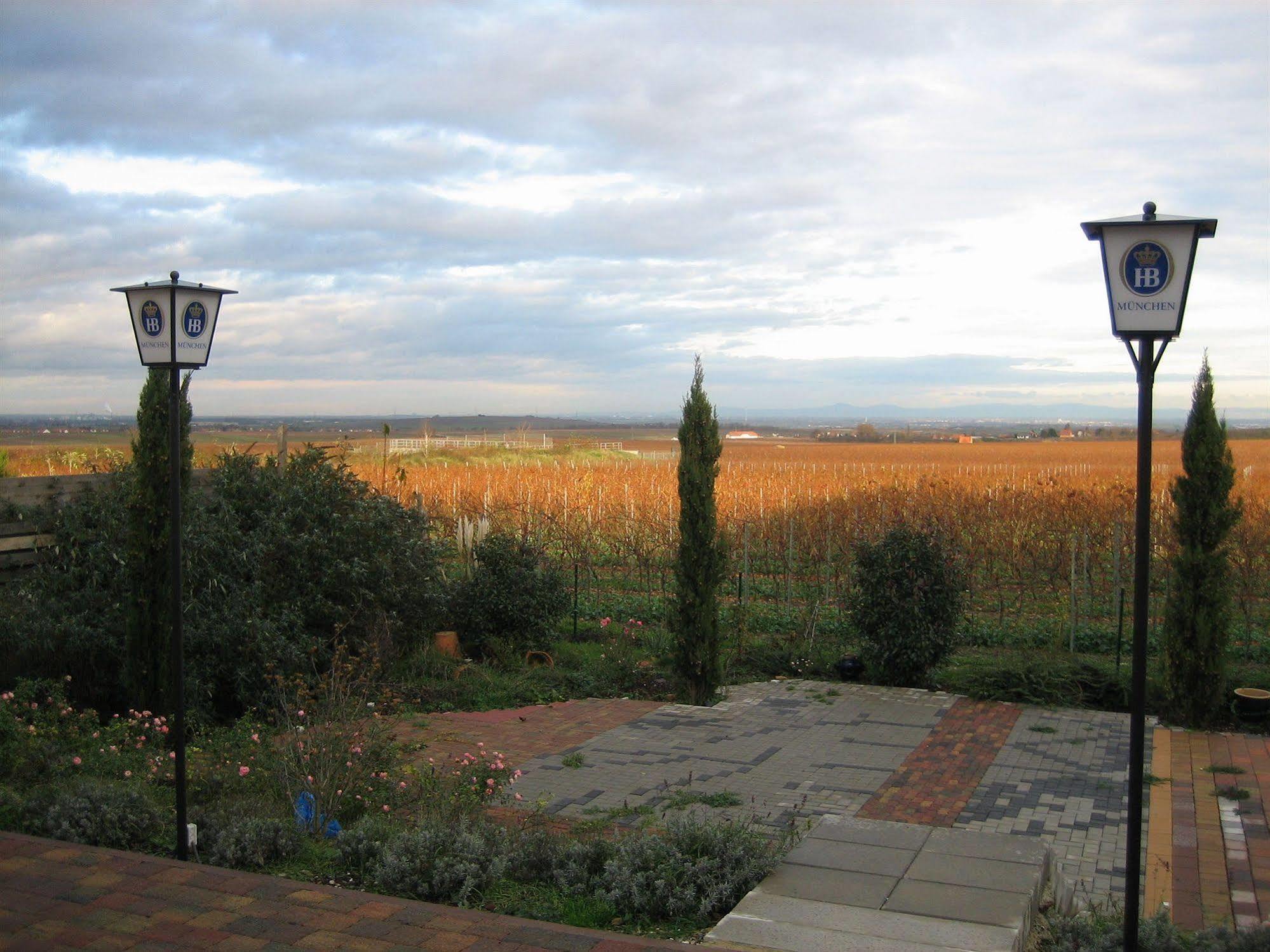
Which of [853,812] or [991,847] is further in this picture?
[853,812]

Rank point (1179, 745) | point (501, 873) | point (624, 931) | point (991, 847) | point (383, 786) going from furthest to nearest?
point (1179, 745)
point (383, 786)
point (991, 847)
point (501, 873)
point (624, 931)

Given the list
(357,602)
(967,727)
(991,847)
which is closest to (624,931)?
(991,847)

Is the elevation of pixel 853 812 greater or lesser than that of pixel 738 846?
lesser

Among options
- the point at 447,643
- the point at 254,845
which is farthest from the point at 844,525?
the point at 254,845

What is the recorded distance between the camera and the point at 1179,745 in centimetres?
781

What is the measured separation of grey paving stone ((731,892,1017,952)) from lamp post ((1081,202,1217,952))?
535 millimetres

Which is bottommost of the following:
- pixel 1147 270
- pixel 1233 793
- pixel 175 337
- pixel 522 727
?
pixel 522 727

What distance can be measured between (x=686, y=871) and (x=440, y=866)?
1.04m

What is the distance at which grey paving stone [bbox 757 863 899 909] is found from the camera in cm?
424

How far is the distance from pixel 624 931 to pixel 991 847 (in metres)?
1.83

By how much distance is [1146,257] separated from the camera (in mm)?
3920

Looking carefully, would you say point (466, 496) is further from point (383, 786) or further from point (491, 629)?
point (383, 786)

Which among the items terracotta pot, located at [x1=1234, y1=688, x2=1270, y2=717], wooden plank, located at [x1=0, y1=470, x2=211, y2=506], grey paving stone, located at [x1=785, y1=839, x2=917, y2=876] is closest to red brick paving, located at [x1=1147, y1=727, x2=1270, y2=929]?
terracotta pot, located at [x1=1234, y1=688, x2=1270, y2=717]

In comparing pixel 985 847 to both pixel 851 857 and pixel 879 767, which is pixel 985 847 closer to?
pixel 851 857
